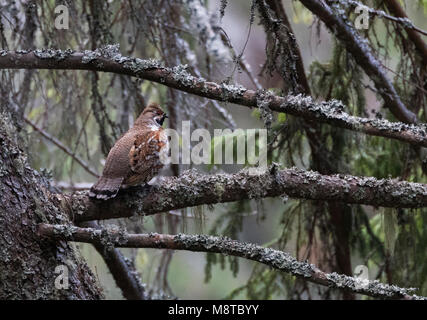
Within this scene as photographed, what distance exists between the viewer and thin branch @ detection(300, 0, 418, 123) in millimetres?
3862

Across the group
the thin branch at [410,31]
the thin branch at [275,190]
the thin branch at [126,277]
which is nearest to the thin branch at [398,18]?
the thin branch at [410,31]

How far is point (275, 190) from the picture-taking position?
3.12m

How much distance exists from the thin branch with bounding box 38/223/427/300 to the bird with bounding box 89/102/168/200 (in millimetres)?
409

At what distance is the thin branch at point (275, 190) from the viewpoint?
3.11 meters

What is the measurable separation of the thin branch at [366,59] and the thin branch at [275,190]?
1.05 meters

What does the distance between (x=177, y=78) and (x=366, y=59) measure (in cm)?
157

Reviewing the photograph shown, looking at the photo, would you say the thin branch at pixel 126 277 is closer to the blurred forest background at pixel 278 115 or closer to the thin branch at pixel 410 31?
the blurred forest background at pixel 278 115

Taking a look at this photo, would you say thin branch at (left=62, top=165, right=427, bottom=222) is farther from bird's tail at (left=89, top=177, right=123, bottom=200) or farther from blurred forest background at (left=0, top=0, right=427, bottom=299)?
blurred forest background at (left=0, top=0, right=427, bottom=299)

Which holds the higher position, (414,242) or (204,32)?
(204,32)
